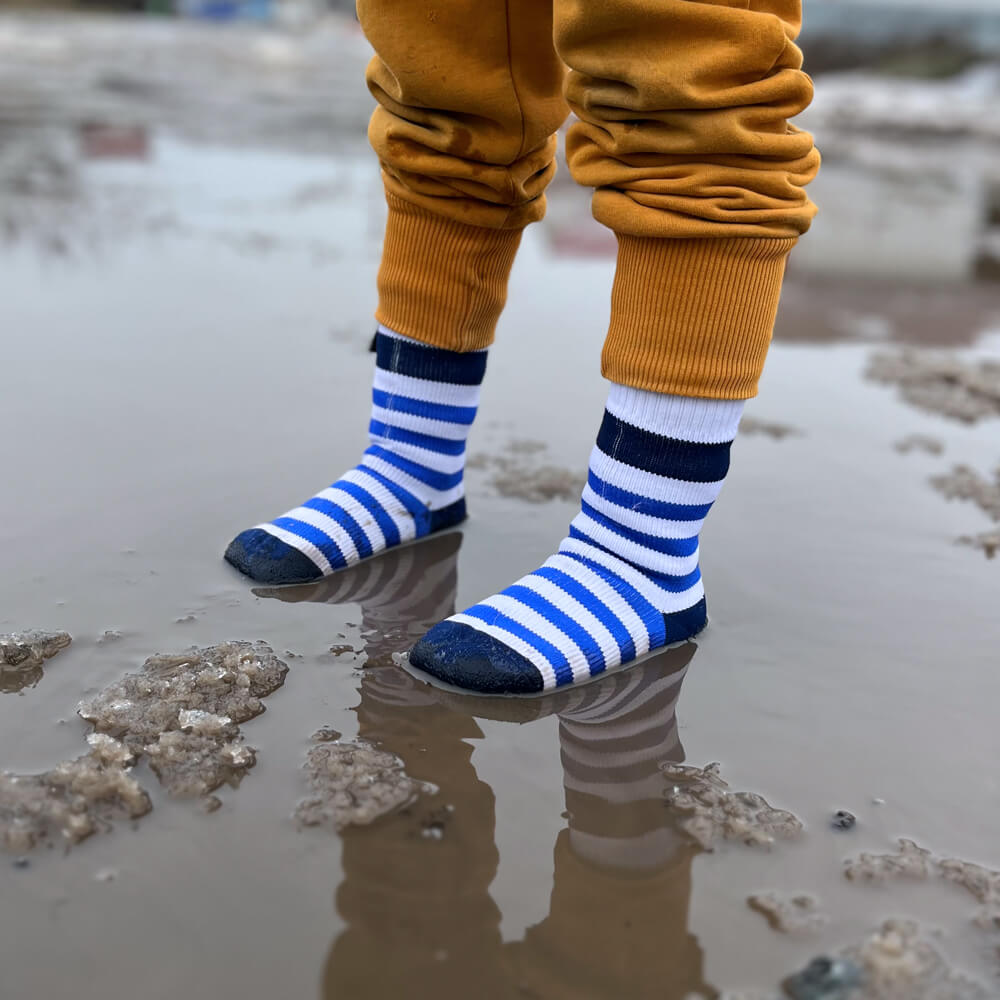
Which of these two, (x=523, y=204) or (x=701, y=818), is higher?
(x=523, y=204)

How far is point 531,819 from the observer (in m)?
0.76

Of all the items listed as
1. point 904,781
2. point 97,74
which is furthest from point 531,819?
point 97,74

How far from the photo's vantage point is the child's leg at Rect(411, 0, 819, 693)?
33.8 inches

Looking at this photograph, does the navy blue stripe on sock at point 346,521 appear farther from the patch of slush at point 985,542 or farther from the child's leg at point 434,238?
the patch of slush at point 985,542

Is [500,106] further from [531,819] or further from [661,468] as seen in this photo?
[531,819]

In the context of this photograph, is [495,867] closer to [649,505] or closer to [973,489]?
[649,505]

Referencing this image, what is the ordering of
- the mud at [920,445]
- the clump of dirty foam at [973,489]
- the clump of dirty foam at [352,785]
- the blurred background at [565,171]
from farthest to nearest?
the blurred background at [565,171], the mud at [920,445], the clump of dirty foam at [973,489], the clump of dirty foam at [352,785]

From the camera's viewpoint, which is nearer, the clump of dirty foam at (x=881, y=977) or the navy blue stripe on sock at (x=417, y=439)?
the clump of dirty foam at (x=881, y=977)

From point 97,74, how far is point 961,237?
503 cm

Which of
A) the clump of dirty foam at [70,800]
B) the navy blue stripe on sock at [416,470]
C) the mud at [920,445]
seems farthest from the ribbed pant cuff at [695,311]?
the mud at [920,445]

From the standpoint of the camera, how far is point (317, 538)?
3.65ft

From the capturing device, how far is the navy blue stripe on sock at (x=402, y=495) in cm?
120

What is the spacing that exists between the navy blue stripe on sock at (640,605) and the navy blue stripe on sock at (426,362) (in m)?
0.30

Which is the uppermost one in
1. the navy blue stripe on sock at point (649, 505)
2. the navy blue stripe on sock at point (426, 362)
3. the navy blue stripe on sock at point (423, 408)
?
the navy blue stripe on sock at point (426, 362)
